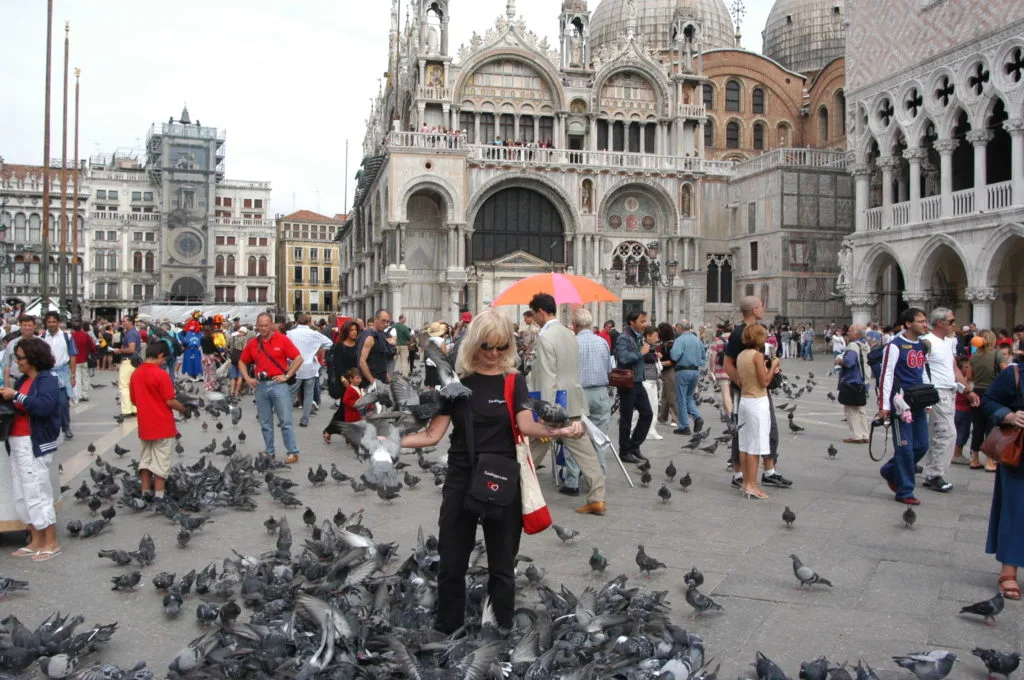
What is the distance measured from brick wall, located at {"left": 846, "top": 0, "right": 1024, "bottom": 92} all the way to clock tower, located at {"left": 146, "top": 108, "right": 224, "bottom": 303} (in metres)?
59.5

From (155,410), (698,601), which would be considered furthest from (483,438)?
(155,410)

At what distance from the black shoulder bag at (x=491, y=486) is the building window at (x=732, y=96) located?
45477 mm

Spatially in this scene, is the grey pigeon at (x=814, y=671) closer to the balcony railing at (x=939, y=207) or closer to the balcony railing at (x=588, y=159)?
the balcony railing at (x=939, y=207)

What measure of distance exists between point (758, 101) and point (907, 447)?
4214cm

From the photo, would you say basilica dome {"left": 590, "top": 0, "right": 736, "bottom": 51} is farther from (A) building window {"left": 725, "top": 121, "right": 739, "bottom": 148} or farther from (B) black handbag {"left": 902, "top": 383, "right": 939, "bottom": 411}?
(B) black handbag {"left": 902, "top": 383, "right": 939, "bottom": 411}

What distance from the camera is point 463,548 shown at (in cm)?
422

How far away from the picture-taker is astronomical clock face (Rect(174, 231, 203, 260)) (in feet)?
247

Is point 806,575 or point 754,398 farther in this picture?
point 754,398

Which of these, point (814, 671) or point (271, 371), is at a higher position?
point (271, 371)

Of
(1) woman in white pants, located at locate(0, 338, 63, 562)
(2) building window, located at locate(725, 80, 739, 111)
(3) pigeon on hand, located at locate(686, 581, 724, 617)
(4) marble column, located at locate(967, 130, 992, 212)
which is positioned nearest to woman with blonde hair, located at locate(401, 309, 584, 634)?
(3) pigeon on hand, located at locate(686, 581, 724, 617)

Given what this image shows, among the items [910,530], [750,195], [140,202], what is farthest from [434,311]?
[140,202]

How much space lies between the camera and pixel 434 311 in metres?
36.6

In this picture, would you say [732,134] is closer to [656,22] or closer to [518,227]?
[656,22]

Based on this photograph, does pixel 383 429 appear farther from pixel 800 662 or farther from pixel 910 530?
pixel 910 530
